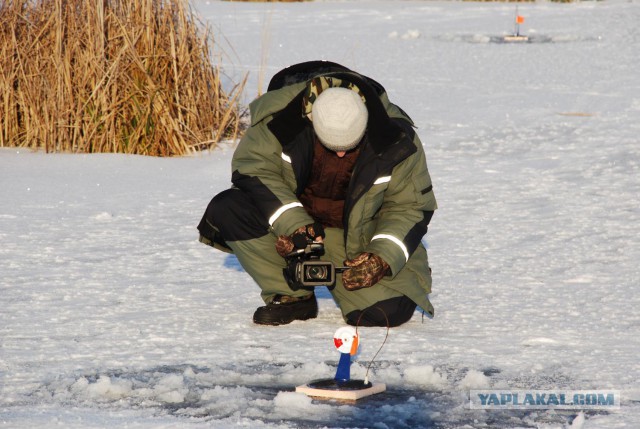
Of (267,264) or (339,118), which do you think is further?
(267,264)

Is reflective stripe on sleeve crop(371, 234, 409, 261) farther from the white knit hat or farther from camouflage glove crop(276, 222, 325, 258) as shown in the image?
the white knit hat

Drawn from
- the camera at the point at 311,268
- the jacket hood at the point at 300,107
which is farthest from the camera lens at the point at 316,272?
the jacket hood at the point at 300,107

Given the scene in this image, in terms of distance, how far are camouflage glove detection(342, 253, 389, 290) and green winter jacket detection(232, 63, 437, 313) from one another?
0.12ft

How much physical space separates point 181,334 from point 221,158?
4.41 metres

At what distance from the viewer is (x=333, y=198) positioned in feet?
15.4

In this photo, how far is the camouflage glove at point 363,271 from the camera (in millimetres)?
4391

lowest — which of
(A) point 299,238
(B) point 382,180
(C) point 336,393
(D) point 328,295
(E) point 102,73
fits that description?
(D) point 328,295

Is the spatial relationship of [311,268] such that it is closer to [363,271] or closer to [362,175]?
[363,271]

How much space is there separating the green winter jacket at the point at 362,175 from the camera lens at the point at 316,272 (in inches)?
7.0

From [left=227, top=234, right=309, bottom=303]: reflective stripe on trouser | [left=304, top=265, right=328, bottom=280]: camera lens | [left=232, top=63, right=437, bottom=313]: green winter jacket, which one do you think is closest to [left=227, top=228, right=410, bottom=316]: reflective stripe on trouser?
[left=227, top=234, right=309, bottom=303]: reflective stripe on trouser

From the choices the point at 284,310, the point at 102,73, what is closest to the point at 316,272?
the point at 284,310

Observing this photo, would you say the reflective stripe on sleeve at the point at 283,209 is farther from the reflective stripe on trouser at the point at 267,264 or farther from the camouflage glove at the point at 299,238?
the reflective stripe on trouser at the point at 267,264

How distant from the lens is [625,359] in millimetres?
4148

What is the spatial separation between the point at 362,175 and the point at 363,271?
36 centimetres
